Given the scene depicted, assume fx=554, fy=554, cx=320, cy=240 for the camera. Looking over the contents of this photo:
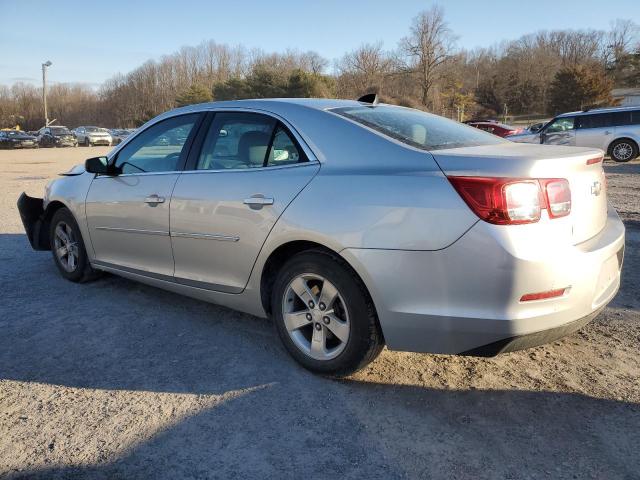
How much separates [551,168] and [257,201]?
160 centimetres

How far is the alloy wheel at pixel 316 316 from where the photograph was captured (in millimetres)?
3027

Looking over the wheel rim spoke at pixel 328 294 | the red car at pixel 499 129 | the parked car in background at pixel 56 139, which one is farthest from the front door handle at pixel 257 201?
the parked car in background at pixel 56 139

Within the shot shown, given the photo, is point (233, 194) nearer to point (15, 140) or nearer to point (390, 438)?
point (390, 438)

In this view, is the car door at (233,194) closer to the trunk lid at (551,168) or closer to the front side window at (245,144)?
the front side window at (245,144)

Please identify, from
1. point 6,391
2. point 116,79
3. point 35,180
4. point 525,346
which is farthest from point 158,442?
point 116,79

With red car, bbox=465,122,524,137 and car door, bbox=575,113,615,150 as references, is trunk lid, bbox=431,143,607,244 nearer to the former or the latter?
car door, bbox=575,113,615,150

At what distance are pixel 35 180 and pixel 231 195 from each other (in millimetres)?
13809

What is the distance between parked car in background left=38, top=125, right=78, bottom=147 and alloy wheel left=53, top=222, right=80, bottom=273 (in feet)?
143

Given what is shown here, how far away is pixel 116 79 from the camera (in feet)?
339

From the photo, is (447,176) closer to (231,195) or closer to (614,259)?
(614,259)

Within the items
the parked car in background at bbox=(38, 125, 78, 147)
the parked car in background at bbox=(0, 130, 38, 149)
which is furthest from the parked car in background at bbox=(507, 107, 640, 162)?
the parked car in background at bbox=(38, 125, 78, 147)

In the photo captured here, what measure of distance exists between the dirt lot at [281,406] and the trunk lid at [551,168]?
2.97 ft

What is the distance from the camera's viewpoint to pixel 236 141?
12.1 feet

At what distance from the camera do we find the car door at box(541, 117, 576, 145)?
709 inches
